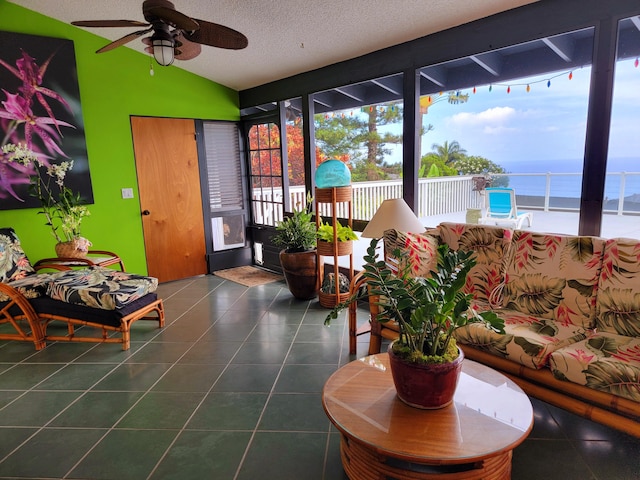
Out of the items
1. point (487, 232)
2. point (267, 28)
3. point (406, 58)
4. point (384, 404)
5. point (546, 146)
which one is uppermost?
point (267, 28)

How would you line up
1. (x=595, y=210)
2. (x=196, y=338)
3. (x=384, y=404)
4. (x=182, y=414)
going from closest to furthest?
(x=384, y=404) → (x=182, y=414) → (x=595, y=210) → (x=196, y=338)

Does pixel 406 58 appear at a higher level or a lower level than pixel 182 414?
higher

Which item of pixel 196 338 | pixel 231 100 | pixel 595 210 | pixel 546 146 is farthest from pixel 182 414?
pixel 546 146

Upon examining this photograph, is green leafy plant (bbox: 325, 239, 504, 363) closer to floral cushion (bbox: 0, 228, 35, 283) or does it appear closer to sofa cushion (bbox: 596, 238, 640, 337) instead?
sofa cushion (bbox: 596, 238, 640, 337)

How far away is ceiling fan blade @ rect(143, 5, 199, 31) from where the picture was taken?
2.06 metres

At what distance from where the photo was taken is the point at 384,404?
5.36ft

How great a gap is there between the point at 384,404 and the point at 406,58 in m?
3.06

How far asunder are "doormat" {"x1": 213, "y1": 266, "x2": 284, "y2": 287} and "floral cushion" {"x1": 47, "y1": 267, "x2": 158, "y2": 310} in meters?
1.61

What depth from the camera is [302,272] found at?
13.8ft

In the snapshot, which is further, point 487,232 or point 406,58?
point 406,58

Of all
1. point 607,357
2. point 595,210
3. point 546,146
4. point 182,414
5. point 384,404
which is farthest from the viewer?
point 546,146

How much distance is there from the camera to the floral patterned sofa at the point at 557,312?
5.92 ft

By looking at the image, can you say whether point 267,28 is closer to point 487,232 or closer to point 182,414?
point 487,232

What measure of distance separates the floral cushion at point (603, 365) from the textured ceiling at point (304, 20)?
2295mm
